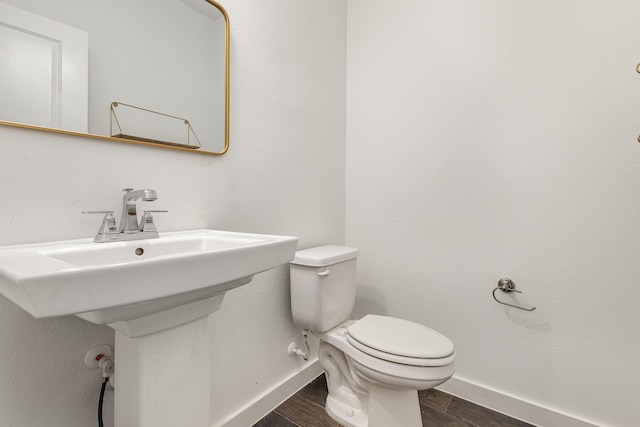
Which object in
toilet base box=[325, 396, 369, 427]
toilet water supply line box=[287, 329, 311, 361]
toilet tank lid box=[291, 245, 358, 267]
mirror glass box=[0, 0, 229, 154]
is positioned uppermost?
mirror glass box=[0, 0, 229, 154]

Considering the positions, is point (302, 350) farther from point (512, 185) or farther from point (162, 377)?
point (512, 185)

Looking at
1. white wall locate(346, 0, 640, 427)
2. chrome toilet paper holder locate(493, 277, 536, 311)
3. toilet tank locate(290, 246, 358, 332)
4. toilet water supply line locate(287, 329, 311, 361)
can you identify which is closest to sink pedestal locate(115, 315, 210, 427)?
toilet tank locate(290, 246, 358, 332)

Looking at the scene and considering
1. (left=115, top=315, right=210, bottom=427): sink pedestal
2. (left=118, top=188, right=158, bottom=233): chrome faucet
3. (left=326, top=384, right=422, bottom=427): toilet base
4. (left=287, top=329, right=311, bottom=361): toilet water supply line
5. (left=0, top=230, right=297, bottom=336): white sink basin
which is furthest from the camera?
(left=287, top=329, right=311, bottom=361): toilet water supply line

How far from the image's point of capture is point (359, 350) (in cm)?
112

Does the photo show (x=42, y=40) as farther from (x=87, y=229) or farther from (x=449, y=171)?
(x=449, y=171)

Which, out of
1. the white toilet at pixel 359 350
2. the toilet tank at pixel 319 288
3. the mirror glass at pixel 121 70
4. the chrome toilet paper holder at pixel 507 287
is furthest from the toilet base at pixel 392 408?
the mirror glass at pixel 121 70

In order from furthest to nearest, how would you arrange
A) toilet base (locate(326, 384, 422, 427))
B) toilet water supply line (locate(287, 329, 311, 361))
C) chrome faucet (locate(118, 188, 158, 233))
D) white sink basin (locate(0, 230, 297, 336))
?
1. toilet water supply line (locate(287, 329, 311, 361))
2. toilet base (locate(326, 384, 422, 427))
3. chrome faucet (locate(118, 188, 158, 233))
4. white sink basin (locate(0, 230, 297, 336))

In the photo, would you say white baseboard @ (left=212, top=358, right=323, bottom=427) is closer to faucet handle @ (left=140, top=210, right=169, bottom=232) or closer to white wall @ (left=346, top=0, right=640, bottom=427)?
white wall @ (left=346, top=0, right=640, bottom=427)

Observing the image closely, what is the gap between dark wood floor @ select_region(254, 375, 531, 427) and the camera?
1.26 meters

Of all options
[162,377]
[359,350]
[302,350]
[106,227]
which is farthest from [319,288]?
[106,227]

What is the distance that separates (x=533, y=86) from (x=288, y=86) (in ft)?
3.60

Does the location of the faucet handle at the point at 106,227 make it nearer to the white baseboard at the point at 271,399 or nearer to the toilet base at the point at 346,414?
the white baseboard at the point at 271,399

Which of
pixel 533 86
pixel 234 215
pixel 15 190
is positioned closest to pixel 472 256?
pixel 533 86

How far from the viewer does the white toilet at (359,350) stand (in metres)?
1.01
